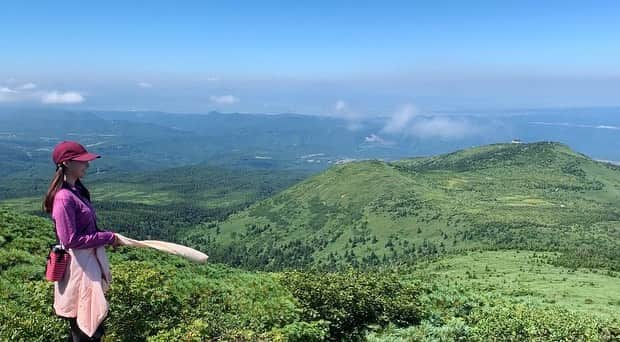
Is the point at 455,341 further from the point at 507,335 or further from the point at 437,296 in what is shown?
the point at 437,296

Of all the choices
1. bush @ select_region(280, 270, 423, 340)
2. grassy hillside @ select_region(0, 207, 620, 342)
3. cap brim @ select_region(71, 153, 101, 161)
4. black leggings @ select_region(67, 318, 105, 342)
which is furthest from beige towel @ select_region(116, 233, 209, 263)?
bush @ select_region(280, 270, 423, 340)

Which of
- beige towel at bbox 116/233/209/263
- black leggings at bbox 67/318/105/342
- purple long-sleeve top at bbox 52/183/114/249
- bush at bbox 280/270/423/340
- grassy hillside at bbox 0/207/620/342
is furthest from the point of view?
bush at bbox 280/270/423/340

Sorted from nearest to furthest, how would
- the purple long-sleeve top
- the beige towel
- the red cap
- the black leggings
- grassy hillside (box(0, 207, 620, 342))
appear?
the beige towel → the purple long-sleeve top → the red cap → the black leggings → grassy hillside (box(0, 207, 620, 342))

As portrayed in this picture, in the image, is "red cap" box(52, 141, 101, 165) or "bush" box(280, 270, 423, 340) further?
"bush" box(280, 270, 423, 340)

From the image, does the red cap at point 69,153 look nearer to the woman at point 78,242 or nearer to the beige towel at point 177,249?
the woman at point 78,242

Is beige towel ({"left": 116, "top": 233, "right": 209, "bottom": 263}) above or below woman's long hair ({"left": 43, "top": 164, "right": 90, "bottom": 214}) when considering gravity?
below

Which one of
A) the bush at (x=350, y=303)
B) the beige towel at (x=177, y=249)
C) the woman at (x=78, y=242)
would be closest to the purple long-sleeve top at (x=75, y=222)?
the woman at (x=78, y=242)

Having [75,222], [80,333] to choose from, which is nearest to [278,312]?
[80,333]

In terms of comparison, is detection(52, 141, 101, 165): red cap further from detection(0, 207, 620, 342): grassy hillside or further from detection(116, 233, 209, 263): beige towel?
detection(0, 207, 620, 342): grassy hillside
